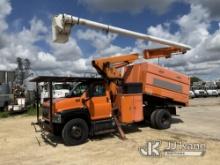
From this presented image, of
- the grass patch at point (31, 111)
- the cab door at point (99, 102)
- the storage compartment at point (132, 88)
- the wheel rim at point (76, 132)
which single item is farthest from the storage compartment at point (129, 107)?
the grass patch at point (31, 111)

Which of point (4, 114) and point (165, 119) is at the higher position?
point (165, 119)

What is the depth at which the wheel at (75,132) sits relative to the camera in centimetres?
1062

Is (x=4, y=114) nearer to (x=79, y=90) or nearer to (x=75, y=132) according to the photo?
(x=79, y=90)

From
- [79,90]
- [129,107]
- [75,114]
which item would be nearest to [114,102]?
[129,107]

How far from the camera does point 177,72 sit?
14836 mm

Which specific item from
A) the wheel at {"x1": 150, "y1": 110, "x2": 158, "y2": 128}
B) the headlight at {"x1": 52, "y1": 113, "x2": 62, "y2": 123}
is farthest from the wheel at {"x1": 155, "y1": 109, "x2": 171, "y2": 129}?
the headlight at {"x1": 52, "y1": 113, "x2": 62, "y2": 123}

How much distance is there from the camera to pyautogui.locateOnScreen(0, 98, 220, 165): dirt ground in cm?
868

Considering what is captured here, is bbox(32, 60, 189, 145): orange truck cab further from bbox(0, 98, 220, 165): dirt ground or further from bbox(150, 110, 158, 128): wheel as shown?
bbox(0, 98, 220, 165): dirt ground

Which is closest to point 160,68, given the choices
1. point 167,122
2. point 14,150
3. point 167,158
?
point 167,122

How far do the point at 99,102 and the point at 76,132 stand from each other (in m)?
1.48

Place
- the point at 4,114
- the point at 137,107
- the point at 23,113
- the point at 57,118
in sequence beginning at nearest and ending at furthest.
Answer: the point at 57,118, the point at 137,107, the point at 4,114, the point at 23,113

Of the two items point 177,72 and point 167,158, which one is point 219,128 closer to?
point 177,72

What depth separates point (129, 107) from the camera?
1242cm

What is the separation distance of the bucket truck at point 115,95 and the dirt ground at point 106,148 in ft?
1.77
